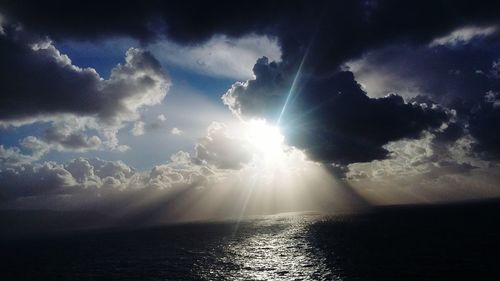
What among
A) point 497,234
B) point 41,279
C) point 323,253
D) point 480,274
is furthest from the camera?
point 497,234

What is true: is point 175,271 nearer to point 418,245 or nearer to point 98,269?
point 98,269

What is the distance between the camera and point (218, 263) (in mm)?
93125

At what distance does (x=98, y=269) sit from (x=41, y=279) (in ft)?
48.9

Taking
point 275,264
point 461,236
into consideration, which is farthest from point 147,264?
point 461,236

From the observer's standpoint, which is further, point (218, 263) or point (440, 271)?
point (218, 263)

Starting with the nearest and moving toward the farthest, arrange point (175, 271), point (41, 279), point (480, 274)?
point (480, 274), point (175, 271), point (41, 279)

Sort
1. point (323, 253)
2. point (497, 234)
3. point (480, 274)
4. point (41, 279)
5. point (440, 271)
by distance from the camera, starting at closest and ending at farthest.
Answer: point (480, 274) < point (440, 271) < point (41, 279) < point (323, 253) < point (497, 234)

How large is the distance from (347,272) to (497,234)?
8011cm

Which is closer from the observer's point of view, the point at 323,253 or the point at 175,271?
the point at 175,271

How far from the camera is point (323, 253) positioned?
321 feet

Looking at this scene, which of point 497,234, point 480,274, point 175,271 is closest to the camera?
point 480,274

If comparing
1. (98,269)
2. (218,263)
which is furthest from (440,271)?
(98,269)

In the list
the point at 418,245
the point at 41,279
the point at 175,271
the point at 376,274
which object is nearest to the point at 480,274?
the point at 376,274

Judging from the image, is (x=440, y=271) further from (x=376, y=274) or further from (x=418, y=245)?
(x=418, y=245)
